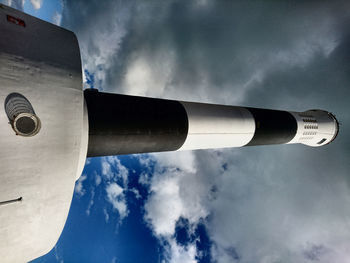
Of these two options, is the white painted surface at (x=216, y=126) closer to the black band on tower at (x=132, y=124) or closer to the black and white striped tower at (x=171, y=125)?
the black and white striped tower at (x=171, y=125)

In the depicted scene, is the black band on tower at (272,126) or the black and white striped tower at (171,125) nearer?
the black and white striped tower at (171,125)

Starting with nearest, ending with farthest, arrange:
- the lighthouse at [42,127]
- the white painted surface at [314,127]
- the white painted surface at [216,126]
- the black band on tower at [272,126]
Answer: the lighthouse at [42,127]
the white painted surface at [216,126]
the black band on tower at [272,126]
the white painted surface at [314,127]

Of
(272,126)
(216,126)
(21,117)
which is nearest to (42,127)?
(21,117)

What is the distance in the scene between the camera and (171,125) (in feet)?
19.6

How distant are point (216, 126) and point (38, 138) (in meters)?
5.29

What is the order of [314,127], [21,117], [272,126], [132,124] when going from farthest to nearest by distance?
[314,127] → [272,126] → [132,124] → [21,117]

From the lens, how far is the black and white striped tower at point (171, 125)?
16.6 feet

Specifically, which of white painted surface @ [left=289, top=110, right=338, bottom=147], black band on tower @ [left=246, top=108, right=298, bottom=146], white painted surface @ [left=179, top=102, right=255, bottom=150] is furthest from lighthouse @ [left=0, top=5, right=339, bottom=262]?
white painted surface @ [left=289, top=110, right=338, bottom=147]

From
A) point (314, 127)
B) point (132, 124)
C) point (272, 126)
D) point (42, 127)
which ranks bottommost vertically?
point (42, 127)

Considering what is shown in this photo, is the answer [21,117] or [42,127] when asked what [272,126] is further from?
[21,117]

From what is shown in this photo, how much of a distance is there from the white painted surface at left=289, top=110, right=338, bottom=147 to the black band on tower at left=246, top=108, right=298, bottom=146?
2.40 feet

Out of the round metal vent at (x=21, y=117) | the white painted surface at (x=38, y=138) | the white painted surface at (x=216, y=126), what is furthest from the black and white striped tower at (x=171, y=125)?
the round metal vent at (x=21, y=117)

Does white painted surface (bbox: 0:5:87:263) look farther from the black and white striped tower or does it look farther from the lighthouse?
the black and white striped tower

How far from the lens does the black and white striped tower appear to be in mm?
5070
